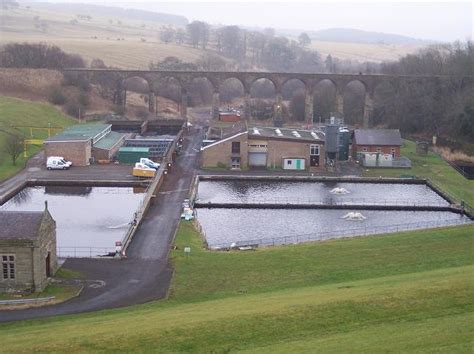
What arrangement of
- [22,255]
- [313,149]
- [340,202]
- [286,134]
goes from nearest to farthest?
[22,255] < [340,202] < [313,149] < [286,134]

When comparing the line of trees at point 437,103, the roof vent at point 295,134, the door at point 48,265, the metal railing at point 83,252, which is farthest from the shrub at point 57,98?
the door at point 48,265

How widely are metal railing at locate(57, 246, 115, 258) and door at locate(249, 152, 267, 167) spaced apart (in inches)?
848

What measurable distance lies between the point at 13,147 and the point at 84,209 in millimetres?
12892

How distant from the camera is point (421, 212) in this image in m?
40.2

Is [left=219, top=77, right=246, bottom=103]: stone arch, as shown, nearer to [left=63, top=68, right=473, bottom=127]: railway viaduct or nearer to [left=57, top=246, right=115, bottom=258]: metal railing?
[left=63, top=68, right=473, bottom=127]: railway viaduct

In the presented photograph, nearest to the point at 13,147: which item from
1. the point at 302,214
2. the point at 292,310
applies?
the point at 302,214

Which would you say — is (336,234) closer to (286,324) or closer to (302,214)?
(302,214)

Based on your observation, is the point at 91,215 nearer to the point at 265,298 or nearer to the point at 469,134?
the point at 265,298

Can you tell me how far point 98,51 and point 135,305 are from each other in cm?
11179

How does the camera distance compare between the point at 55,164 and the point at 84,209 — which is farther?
the point at 55,164

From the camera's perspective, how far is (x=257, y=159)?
167 ft

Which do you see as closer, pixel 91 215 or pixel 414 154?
pixel 91 215

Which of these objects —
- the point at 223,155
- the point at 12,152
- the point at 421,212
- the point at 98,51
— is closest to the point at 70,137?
the point at 12,152

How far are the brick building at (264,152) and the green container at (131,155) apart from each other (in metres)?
4.40
